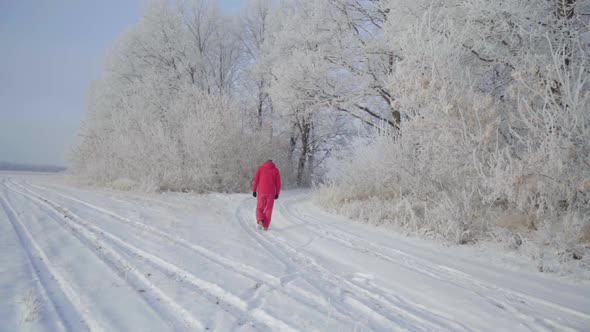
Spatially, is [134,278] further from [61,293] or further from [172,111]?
[172,111]

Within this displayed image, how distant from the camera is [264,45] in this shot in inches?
742

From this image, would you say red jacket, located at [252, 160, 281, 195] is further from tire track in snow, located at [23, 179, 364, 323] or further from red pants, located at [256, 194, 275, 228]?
tire track in snow, located at [23, 179, 364, 323]

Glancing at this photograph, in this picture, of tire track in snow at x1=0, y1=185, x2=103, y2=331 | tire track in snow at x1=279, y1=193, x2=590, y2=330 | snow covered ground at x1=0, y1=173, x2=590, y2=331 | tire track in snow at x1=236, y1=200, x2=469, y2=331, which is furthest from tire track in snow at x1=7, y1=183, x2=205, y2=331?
tire track in snow at x1=279, y1=193, x2=590, y2=330

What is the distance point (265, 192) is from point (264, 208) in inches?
12.6

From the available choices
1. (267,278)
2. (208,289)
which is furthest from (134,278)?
(267,278)

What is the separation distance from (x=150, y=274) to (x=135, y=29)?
2028 centimetres

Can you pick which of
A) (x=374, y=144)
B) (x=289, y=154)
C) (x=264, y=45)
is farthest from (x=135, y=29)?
(x=374, y=144)

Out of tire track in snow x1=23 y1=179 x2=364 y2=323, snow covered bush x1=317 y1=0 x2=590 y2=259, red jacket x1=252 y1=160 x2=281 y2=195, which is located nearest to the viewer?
tire track in snow x1=23 y1=179 x2=364 y2=323

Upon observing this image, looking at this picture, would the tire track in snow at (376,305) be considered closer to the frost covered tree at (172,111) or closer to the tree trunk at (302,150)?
the frost covered tree at (172,111)

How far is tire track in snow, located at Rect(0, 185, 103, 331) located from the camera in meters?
2.14

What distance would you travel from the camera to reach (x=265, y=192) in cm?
608

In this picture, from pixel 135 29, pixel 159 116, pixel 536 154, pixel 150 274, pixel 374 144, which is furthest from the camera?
pixel 135 29

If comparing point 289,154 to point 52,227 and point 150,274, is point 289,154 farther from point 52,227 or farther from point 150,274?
point 150,274

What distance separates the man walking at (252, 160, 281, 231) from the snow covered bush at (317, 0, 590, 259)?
2.11 metres
